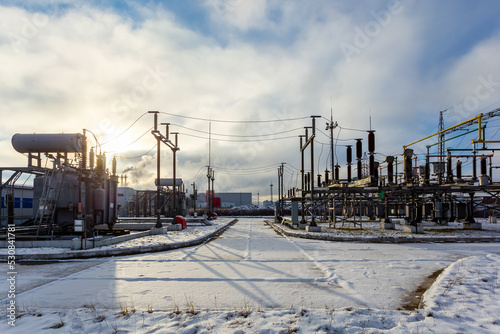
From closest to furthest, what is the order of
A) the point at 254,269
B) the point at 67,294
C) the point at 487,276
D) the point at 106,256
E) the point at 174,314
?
the point at 174,314 < the point at 67,294 < the point at 487,276 < the point at 254,269 < the point at 106,256

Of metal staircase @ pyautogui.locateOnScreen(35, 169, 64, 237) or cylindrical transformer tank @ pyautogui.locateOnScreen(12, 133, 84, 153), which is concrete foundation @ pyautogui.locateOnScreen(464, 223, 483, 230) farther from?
metal staircase @ pyautogui.locateOnScreen(35, 169, 64, 237)

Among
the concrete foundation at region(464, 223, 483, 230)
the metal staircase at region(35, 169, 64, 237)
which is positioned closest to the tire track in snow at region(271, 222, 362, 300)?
the metal staircase at region(35, 169, 64, 237)

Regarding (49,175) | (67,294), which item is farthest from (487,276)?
(49,175)

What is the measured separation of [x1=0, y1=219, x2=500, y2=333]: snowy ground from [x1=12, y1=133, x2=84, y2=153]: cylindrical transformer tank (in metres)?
8.25

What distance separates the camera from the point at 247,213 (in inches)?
2985

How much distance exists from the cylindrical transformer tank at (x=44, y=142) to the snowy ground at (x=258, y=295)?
825 centimetres

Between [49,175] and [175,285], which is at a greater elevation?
[49,175]

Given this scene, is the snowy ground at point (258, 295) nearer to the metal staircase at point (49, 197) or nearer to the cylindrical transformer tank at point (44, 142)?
the metal staircase at point (49, 197)

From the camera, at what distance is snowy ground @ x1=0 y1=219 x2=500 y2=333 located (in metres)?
5.35

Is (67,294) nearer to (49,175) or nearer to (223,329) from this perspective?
(223,329)

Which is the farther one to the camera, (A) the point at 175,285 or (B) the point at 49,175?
(B) the point at 49,175

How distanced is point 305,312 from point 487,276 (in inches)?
221

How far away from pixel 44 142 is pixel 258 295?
53.5 ft

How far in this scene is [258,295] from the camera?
7336mm
